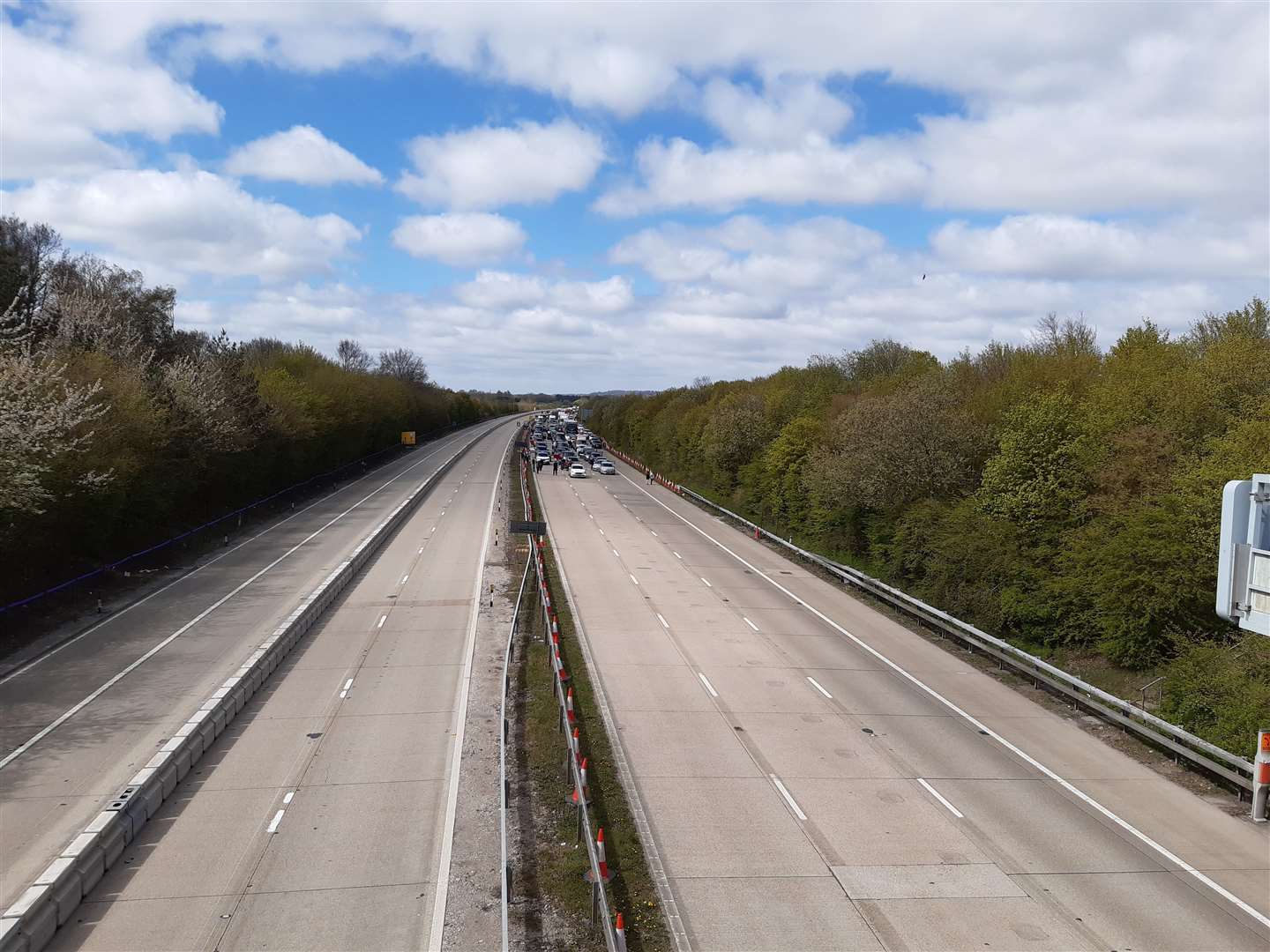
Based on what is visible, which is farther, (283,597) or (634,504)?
(634,504)

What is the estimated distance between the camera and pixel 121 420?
32875 mm

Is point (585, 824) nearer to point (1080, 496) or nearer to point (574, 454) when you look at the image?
point (1080, 496)

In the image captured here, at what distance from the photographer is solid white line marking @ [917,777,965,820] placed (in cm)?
1470

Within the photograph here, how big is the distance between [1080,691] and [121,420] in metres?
31.2

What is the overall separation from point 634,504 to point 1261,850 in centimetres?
5088

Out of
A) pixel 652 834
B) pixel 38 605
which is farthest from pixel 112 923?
pixel 38 605

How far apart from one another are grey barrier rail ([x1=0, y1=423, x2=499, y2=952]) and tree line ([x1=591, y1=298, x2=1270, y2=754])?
17841mm

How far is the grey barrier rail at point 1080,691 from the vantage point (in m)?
16.2

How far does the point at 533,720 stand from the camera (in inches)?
747

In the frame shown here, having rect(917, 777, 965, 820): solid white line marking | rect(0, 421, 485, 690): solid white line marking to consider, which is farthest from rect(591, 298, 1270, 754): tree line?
rect(0, 421, 485, 690): solid white line marking

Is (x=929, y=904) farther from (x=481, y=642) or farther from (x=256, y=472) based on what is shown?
(x=256, y=472)

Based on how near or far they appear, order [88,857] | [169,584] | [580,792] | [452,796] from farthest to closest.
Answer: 1. [169,584]
2. [452,796]
3. [580,792]
4. [88,857]

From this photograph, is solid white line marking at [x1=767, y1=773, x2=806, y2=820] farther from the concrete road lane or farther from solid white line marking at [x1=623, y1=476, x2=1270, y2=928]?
the concrete road lane

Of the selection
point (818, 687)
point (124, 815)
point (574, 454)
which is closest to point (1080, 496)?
point (818, 687)
